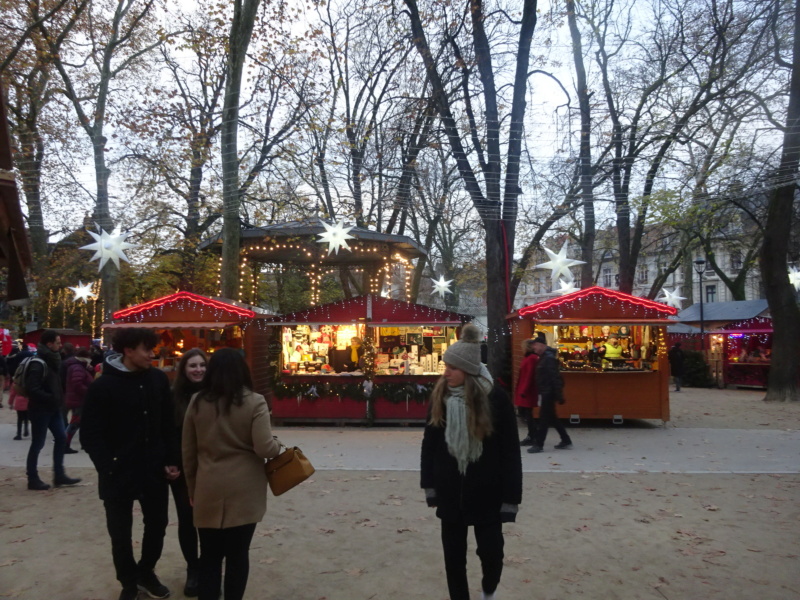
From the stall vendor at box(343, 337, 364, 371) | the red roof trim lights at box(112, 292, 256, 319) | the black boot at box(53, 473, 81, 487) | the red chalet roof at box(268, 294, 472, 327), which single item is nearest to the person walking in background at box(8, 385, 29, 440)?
the black boot at box(53, 473, 81, 487)

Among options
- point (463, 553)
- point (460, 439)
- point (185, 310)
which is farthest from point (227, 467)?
point (185, 310)

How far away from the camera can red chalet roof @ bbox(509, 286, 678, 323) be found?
1192 centimetres

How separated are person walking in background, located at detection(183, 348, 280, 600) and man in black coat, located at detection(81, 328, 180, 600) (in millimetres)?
641

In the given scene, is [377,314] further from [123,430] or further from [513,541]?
[123,430]

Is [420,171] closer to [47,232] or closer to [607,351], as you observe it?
[607,351]

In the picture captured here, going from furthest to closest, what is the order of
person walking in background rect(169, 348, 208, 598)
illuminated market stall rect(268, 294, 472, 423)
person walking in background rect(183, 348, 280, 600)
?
illuminated market stall rect(268, 294, 472, 423) < person walking in background rect(169, 348, 208, 598) < person walking in background rect(183, 348, 280, 600)

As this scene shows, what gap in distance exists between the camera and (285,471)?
135 inches

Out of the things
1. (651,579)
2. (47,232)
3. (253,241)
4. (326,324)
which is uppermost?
(47,232)

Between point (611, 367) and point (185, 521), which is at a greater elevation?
point (611, 367)

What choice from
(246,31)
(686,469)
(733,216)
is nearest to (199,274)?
(246,31)

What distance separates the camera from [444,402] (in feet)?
11.5

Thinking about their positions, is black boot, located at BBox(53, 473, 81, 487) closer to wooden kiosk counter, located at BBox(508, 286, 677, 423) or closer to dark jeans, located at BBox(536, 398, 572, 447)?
dark jeans, located at BBox(536, 398, 572, 447)

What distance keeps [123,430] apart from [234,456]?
0.91m

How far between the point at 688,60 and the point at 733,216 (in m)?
5.96
